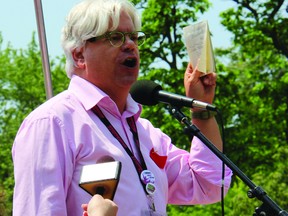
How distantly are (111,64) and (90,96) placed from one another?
19 centimetres

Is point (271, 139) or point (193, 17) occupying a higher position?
point (193, 17)

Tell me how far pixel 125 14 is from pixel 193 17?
71.7ft

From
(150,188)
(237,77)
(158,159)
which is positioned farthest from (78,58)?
(237,77)

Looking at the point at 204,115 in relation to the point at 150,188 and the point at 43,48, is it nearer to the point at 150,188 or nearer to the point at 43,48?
the point at 150,188

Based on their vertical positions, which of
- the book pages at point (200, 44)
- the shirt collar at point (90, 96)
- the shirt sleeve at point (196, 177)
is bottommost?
the shirt sleeve at point (196, 177)

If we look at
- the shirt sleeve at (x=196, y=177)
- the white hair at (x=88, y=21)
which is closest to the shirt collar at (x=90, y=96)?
the white hair at (x=88, y=21)

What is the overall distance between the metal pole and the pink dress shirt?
899mm

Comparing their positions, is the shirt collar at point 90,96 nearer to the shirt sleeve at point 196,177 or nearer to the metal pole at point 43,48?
the shirt sleeve at point 196,177

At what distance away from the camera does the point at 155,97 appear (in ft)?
13.4

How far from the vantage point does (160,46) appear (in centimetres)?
2550

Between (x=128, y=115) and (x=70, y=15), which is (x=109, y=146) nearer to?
(x=128, y=115)

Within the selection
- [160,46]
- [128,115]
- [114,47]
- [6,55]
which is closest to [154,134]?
[128,115]

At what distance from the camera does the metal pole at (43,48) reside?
480 cm

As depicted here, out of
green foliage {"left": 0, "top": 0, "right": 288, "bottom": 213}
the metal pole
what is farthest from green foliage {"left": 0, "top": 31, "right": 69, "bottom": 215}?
the metal pole
